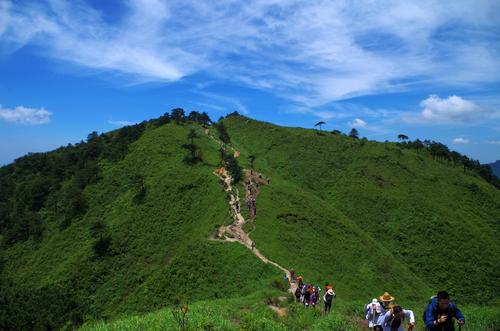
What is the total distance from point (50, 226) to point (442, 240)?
242ft

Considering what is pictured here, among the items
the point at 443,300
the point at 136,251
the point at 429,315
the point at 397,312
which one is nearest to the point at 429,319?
the point at 429,315

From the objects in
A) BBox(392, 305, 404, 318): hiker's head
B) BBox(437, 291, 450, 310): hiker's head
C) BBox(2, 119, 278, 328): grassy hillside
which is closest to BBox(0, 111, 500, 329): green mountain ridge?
BBox(2, 119, 278, 328): grassy hillside

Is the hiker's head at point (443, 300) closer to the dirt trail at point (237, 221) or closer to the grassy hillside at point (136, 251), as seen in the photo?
the dirt trail at point (237, 221)

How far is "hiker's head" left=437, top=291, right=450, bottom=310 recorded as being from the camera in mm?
9383

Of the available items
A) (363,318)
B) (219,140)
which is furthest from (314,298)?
(219,140)

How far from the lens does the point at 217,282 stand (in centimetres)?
3453

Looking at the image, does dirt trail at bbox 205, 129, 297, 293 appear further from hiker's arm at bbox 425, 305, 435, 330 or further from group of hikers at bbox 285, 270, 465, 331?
hiker's arm at bbox 425, 305, 435, 330

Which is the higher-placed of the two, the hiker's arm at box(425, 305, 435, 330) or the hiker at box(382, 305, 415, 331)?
the hiker's arm at box(425, 305, 435, 330)

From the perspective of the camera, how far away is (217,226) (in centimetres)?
4459

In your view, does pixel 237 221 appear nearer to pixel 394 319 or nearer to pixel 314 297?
pixel 314 297

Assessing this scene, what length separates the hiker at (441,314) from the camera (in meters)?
9.48

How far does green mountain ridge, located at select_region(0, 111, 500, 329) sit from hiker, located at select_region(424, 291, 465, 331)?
20.6m

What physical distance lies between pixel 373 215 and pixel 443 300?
229 feet

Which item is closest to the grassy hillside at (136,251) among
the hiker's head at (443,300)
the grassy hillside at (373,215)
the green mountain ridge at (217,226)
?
the green mountain ridge at (217,226)
